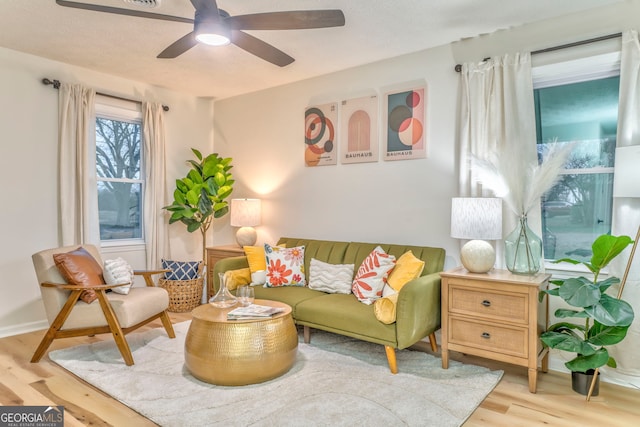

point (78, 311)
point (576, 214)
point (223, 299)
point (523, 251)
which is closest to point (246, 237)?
point (223, 299)

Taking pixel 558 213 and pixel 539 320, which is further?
pixel 558 213

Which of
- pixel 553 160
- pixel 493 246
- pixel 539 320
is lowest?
pixel 539 320

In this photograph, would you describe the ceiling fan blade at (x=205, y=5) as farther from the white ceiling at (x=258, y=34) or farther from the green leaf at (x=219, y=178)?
the green leaf at (x=219, y=178)

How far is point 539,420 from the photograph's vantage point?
7.26ft

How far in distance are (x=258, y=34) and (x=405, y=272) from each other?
214cm

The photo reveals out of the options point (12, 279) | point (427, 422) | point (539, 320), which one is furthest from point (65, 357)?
point (539, 320)

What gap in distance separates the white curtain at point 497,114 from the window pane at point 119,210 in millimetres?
3452

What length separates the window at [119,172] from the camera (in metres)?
4.38

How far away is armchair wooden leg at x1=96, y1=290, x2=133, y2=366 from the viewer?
2.88m

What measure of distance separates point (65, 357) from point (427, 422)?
2.52 m

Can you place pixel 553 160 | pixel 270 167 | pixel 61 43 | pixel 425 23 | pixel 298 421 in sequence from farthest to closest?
pixel 270 167, pixel 61 43, pixel 425 23, pixel 553 160, pixel 298 421

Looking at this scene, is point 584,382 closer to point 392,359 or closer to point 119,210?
point 392,359

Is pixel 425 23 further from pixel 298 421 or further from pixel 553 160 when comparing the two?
pixel 298 421

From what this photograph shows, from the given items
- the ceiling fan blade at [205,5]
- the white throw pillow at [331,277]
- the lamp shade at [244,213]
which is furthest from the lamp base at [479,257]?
the lamp shade at [244,213]
